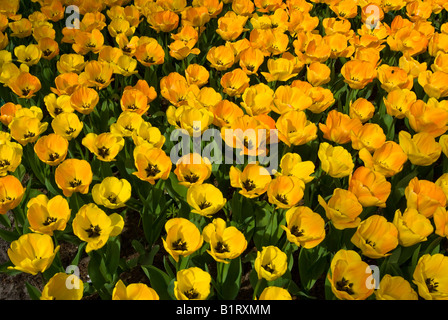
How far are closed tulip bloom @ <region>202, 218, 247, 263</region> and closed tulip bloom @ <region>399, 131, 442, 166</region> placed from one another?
871 millimetres

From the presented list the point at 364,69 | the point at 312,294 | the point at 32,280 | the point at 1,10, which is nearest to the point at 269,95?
the point at 364,69

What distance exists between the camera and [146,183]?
2.09 meters

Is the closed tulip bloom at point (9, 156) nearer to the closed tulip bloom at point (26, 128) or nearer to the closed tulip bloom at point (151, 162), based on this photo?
the closed tulip bloom at point (26, 128)

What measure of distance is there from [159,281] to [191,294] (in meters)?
0.30

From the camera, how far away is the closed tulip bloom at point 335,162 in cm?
175

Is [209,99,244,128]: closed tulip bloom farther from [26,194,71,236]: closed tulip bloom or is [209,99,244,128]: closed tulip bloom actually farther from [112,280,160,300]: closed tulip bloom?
[112,280,160,300]: closed tulip bloom

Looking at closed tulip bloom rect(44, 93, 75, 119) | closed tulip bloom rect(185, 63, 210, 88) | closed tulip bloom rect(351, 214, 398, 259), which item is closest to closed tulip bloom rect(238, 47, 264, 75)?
closed tulip bloom rect(185, 63, 210, 88)

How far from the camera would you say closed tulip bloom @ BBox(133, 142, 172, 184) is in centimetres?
175

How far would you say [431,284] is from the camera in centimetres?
150

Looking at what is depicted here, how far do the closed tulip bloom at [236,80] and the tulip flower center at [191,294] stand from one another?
1144mm

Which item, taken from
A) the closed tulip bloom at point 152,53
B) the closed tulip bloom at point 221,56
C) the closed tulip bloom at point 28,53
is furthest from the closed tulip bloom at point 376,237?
the closed tulip bloom at point 28,53
